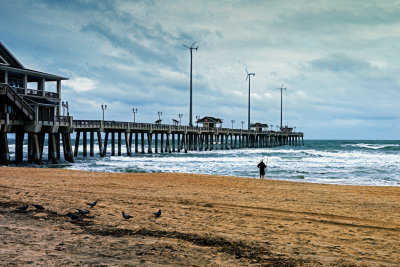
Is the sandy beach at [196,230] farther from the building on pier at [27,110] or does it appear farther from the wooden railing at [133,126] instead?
the wooden railing at [133,126]

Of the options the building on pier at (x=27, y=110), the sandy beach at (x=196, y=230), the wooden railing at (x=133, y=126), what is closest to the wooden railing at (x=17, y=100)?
the building on pier at (x=27, y=110)

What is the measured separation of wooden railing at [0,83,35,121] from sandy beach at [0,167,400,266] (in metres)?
18.3

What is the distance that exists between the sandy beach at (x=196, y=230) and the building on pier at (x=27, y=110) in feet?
60.7

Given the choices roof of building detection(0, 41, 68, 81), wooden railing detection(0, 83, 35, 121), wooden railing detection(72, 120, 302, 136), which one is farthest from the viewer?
wooden railing detection(72, 120, 302, 136)

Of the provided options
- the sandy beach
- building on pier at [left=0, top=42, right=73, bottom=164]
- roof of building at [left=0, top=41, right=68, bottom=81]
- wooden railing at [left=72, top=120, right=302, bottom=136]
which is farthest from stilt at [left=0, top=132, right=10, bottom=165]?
the sandy beach

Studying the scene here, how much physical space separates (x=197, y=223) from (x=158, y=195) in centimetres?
432

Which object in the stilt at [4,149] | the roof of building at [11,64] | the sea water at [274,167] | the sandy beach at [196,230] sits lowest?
the sea water at [274,167]

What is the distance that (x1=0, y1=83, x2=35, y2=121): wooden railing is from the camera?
2850 centimetres

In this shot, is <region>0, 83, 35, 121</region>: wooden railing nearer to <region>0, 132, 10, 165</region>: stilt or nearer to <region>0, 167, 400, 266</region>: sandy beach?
<region>0, 132, 10, 165</region>: stilt

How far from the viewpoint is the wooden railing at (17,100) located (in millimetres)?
28500

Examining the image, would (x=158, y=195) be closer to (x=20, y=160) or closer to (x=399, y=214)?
(x=399, y=214)

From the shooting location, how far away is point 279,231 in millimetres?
7809

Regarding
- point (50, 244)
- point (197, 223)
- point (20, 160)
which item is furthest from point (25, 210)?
point (20, 160)

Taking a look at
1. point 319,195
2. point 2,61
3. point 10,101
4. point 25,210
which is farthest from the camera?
point 2,61
